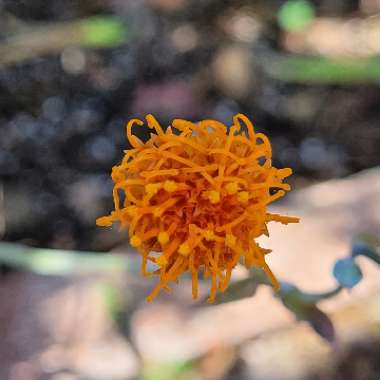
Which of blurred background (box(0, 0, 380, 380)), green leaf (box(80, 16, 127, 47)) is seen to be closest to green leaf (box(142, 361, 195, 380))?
blurred background (box(0, 0, 380, 380))

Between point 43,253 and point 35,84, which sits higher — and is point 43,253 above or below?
below

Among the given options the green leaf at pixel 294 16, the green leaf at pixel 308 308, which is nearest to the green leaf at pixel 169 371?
the green leaf at pixel 308 308

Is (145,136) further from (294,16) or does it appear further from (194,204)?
(194,204)

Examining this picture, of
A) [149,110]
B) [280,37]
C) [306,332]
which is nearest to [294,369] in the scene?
[306,332]

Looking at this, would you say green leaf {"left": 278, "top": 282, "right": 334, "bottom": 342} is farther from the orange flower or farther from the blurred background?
the orange flower

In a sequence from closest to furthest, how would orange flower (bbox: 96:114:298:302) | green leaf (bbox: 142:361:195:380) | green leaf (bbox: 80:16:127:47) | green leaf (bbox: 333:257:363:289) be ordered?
orange flower (bbox: 96:114:298:302), green leaf (bbox: 333:257:363:289), green leaf (bbox: 142:361:195:380), green leaf (bbox: 80:16:127:47)

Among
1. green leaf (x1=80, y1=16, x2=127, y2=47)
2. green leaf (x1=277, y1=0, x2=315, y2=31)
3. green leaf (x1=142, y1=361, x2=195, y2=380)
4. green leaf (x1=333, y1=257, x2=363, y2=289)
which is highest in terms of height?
green leaf (x1=277, y1=0, x2=315, y2=31)

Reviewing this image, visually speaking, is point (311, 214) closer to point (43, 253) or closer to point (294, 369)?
point (294, 369)
